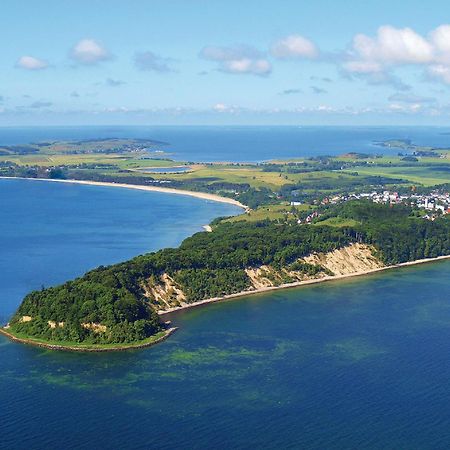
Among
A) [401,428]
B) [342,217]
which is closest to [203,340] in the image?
[401,428]

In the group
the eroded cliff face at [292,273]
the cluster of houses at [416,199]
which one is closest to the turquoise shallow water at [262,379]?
the eroded cliff face at [292,273]

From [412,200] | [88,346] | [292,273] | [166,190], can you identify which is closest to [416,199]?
[412,200]

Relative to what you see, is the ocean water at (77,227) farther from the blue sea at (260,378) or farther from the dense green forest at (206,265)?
the dense green forest at (206,265)

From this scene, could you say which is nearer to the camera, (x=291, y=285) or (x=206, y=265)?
(x=206, y=265)

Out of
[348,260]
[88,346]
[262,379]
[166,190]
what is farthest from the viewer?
[166,190]

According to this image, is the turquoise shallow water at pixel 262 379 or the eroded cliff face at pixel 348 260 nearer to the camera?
the turquoise shallow water at pixel 262 379

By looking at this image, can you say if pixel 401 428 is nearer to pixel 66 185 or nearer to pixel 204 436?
pixel 204 436

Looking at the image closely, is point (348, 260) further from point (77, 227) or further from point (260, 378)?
point (77, 227)

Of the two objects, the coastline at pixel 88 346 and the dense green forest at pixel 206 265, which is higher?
the dense green forest at pixel 206 265
